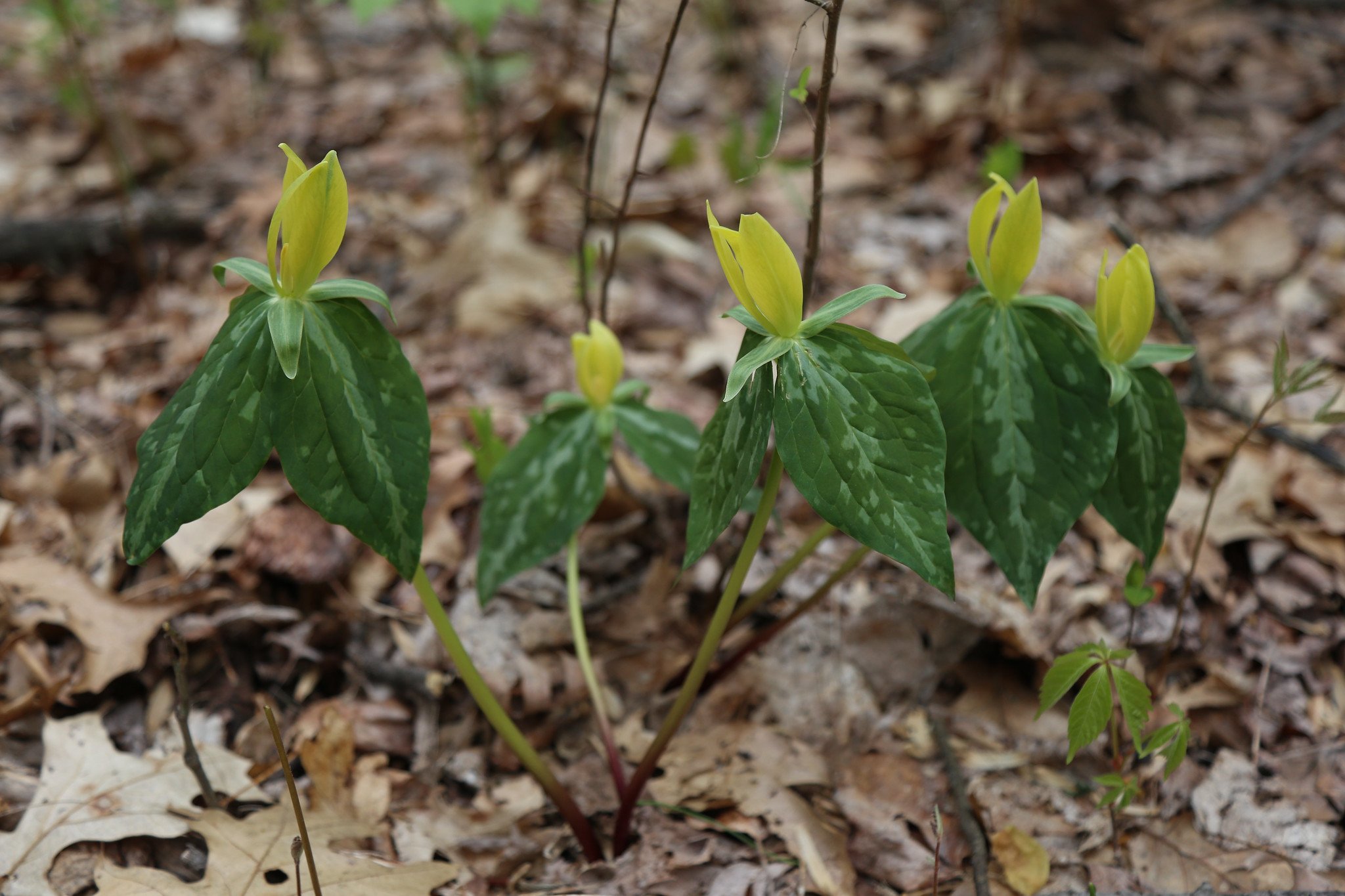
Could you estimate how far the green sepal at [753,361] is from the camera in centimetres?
112

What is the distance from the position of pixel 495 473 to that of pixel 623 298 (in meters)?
1.48

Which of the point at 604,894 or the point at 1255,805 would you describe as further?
the point at 1255,805

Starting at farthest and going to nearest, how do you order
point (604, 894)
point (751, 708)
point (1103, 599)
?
point (1103, 599) < point (751, 708) < point (604, 894)

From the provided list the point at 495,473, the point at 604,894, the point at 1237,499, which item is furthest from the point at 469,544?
the point at 1237,499

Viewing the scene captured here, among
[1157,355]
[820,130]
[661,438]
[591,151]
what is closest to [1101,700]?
[1157,355]

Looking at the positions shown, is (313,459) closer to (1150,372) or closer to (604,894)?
(604,894)

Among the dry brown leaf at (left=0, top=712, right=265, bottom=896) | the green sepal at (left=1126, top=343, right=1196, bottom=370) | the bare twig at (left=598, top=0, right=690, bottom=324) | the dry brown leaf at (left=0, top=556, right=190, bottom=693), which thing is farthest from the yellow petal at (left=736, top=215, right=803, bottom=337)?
the dry brown leaf at (left=0, top=556, right=190, bottom=693)

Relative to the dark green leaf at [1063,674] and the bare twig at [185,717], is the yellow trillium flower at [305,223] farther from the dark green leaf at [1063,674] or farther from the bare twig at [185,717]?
the dark green leaf at [1063,674]

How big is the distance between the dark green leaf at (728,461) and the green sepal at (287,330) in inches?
21.6

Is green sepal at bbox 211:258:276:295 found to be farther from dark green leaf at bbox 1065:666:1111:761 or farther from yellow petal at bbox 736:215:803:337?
Answer: dark green leaf at bbox 1065:666:1111:761

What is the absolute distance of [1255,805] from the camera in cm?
172

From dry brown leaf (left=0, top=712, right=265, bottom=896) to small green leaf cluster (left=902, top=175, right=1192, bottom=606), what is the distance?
56.1 inches

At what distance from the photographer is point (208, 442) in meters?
1.17

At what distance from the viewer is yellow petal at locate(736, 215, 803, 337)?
1167 mm
